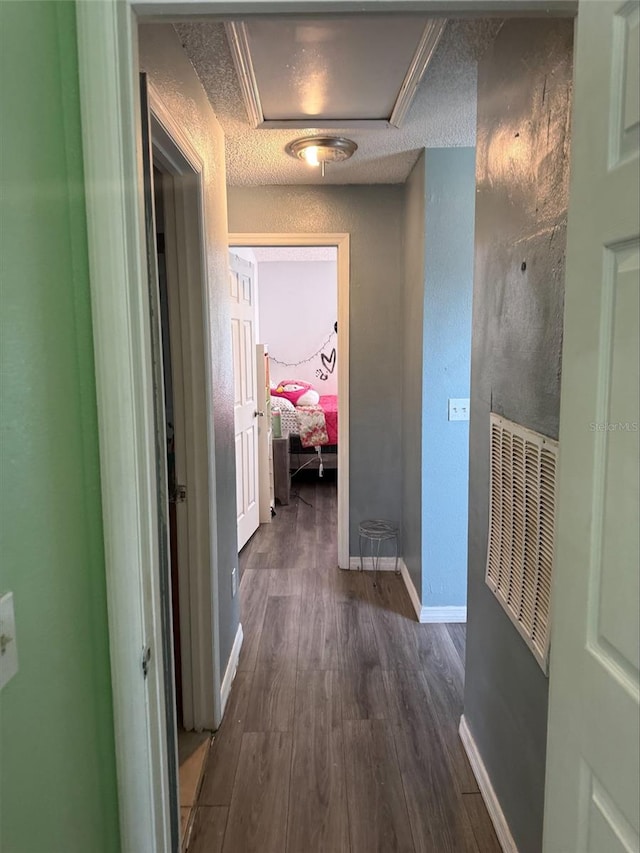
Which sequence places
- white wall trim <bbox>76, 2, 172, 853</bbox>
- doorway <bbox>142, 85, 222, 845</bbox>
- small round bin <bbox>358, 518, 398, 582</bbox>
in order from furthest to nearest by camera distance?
1. small round bin <bbox>358, 518, 398, 582</bbox>
2. doorway <bbox>142, 85, 222, 845</bbox>
3. white wall trim <bbox>76, 2, 172, 853</bbox>

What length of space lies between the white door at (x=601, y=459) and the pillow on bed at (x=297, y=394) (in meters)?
5.20

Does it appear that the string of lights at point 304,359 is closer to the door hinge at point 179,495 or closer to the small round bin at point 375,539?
the small round bin at point 375,539

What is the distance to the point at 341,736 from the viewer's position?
210 cm

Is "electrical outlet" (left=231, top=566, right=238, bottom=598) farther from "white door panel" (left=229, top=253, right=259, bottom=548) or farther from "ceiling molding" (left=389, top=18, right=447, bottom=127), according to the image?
"ceiling molding" (left=389, top=18, right=447, bottom=127)

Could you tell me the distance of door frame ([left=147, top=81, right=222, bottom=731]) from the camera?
6.29 ft

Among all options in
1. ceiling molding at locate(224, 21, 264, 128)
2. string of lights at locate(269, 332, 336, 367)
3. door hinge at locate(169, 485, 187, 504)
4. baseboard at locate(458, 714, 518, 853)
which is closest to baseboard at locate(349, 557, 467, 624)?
baseboard at locate(458, 714, 518, 853)

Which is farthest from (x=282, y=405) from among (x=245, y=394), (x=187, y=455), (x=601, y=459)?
(x=601, y=459)

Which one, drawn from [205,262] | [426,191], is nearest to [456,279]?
[426,191]

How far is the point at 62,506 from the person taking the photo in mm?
874

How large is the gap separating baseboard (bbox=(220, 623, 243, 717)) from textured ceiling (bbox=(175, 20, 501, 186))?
2.34 meters

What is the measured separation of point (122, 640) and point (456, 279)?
7.86 ft

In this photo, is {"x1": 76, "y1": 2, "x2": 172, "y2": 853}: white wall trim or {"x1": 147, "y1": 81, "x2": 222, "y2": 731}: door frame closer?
{"x1": 76, "y1": 2, "x2": 172, "y2": 853}: white wall trim

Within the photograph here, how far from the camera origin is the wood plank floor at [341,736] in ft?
5.54

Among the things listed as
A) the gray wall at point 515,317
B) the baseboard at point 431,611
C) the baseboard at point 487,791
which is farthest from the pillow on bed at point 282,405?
the baseboard at point 487,791
